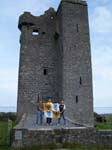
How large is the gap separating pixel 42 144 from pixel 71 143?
45.5 inches

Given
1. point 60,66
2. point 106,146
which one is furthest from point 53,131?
point 60,66

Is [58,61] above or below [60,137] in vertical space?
above

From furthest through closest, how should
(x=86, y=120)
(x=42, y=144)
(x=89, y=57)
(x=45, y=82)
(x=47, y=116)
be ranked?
(x=45, y=82)
(x=89, y=57)
(x=86, y=120)
(x=47, y=116)
(x=42, y=144)

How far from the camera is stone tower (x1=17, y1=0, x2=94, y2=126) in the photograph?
73.6ft

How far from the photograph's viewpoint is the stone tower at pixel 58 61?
2244 centimetres

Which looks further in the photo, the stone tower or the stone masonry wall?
the stone tower

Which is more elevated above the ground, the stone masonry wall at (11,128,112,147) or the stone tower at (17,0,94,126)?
the stone tower at (17,0,94,126)

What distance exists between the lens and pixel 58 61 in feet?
82.2

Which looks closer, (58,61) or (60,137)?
(60,137)

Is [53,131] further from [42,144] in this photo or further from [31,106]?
[31,106]

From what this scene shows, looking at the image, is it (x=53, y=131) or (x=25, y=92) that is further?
(x=25, y=92)

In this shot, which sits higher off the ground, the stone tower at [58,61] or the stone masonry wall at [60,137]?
the stone tower at [58,61]

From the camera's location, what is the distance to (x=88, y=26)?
964 inches

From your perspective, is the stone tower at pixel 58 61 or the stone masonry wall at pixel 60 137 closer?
the stone masonry wall at pixel 60 137
